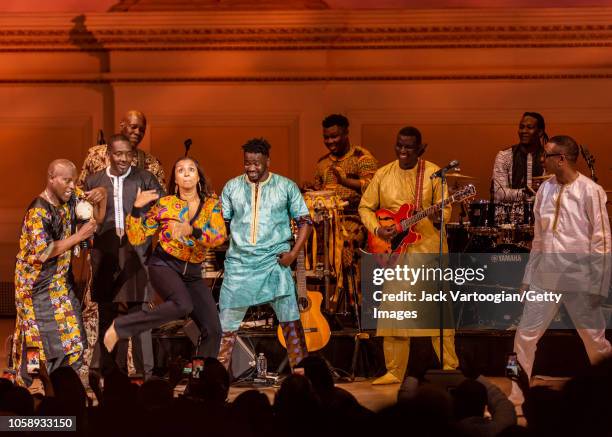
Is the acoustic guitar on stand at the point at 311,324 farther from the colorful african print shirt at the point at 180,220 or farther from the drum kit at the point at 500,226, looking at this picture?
the drum kit at the point at 500,226

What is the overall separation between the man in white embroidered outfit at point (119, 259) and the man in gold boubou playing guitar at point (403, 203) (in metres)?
1.68

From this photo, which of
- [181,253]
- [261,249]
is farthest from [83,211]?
[261,249]

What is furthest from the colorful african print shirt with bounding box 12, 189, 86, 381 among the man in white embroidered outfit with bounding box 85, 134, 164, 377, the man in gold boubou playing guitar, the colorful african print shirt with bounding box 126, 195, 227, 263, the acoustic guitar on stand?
the man in gold boubou playing guitar

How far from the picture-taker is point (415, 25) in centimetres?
1219

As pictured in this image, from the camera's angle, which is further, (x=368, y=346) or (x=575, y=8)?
(x=575, y=8)

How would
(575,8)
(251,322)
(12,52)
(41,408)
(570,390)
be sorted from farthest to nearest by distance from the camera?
(12,52) → (575,8) → (251,322) → (41,408) → (570,390)

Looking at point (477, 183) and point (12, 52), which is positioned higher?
point (12, 52)

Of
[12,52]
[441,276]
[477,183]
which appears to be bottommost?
[441,276]

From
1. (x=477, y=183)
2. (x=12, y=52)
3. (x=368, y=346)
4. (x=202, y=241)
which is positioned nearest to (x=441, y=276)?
(x=368, y=346)

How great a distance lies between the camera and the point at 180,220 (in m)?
8.47

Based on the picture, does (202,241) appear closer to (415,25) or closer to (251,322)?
(251,322)

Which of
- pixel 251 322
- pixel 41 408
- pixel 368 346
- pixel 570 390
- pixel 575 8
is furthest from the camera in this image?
pixel 575 8

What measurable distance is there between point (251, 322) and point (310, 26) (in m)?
3.58

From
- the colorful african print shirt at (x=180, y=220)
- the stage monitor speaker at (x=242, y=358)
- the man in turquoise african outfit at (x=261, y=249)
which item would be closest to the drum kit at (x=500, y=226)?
the man in turquoise african outfit at (x=261, y=249)
